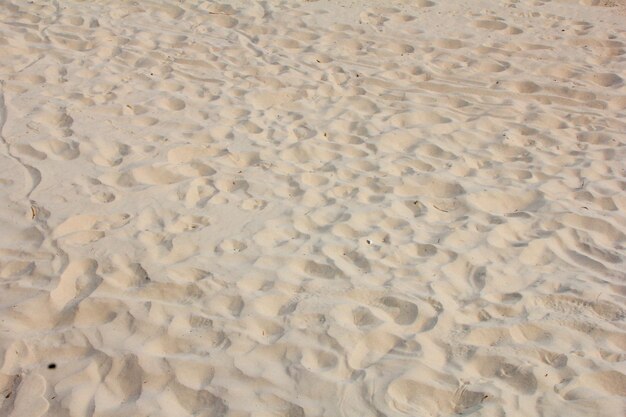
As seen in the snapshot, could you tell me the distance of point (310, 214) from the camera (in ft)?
14.5

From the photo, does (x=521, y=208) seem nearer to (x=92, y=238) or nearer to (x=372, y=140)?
(x=372, y=140)

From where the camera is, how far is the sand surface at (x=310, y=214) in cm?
329

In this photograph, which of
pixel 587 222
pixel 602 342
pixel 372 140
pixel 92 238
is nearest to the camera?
pixel 602 342

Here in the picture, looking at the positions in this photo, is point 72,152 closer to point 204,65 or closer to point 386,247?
point 204,65

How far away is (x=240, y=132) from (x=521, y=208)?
2033 mm

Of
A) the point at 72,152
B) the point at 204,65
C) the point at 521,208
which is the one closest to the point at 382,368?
the point at 521,208

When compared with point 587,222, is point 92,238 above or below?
below

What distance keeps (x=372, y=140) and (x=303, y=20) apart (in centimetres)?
239

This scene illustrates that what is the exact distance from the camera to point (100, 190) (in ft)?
15.0

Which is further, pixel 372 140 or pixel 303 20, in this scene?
pixel 303 20

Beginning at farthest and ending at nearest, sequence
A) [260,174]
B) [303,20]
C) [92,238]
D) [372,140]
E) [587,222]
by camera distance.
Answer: [303,20] → [372,140] → [260,174] → [587,222] → [92,238]

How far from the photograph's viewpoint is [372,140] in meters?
5.30

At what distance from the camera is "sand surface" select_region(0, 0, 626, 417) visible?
3.29 metres

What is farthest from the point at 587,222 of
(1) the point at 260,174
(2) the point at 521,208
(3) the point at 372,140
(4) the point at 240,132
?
(4) the point at 240,132
